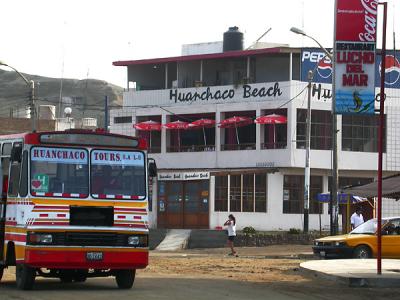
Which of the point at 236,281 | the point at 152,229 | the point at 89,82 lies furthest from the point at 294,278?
the point at 89,82

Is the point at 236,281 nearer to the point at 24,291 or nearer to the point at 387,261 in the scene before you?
the point at 24,291

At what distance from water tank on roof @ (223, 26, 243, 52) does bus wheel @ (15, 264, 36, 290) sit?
4276 centimetres

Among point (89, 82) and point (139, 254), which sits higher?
point (89, 82)

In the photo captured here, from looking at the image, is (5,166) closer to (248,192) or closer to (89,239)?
(89,239)

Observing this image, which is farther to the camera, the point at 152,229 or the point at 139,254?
the point at 152,229

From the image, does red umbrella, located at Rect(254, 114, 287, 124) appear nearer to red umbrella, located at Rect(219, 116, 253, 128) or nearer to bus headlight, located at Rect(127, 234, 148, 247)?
red umbrella, located at Rect(219, 116, 253, 128)

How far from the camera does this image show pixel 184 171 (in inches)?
2009

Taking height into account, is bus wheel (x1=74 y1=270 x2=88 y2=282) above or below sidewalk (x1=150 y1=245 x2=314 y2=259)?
above

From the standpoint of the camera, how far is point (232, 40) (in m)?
58.8

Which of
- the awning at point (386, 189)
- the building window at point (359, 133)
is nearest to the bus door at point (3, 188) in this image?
the awning at point (386, 189)

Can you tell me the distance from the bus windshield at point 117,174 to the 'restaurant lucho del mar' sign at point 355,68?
6.71m

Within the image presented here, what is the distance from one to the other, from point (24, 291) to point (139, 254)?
223 centimetres

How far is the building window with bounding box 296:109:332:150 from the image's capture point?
50.7 meters

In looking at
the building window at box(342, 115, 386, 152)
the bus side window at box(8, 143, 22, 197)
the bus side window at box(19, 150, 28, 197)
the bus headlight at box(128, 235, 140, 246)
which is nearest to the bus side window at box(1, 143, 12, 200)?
the bus side window at box(8, 143, 22, 197)
